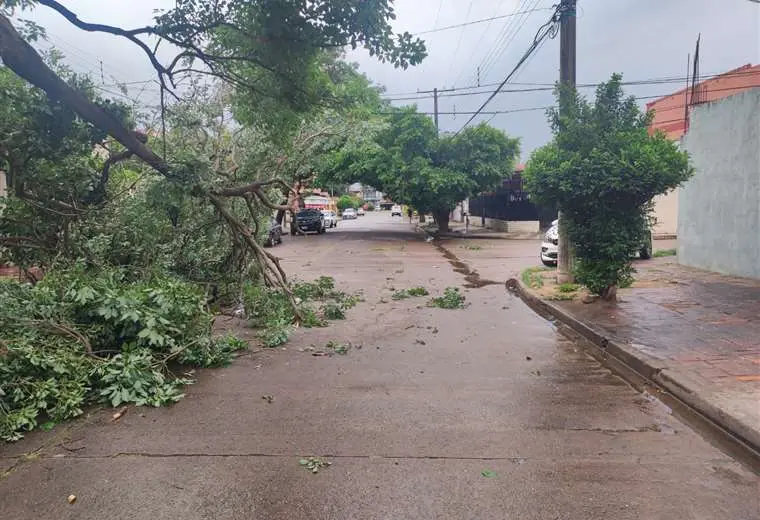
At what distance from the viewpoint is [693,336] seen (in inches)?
289

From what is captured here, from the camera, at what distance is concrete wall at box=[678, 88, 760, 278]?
37.4ft

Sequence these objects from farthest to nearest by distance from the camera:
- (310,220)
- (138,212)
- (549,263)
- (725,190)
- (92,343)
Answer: (310,220)
(549,263)
(725,190)
(138,212)
(92,343)

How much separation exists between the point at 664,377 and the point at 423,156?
78.4ft

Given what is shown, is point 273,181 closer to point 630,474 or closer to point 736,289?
point 630,474

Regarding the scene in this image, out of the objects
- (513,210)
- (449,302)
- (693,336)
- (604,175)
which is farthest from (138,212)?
(513,210)

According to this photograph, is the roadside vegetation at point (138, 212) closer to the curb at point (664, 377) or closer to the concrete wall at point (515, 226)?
the curb at point (664, 377)

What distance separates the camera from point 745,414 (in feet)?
15.2

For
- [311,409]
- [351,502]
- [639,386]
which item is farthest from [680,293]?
[351,502]

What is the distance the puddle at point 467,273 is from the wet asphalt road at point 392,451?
22.5 ft

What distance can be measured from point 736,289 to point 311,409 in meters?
8.93

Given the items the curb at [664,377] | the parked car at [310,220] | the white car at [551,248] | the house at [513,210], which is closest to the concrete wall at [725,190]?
the white car at [551,248]

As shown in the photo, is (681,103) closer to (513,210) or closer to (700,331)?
(513,210)

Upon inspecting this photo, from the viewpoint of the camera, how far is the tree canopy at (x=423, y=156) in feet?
91.2

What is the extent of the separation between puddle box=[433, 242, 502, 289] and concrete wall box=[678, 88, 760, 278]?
4687 millimetres
